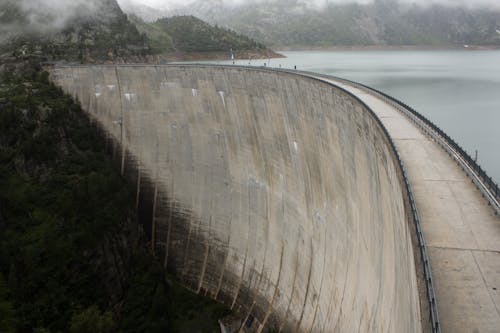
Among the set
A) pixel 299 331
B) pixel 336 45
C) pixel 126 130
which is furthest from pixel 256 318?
pixel 336 45

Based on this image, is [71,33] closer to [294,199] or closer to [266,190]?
[266,190]

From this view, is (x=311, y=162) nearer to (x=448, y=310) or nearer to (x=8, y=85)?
(x=448, y=310)

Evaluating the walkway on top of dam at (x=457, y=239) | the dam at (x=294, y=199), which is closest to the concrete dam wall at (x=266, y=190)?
the dam at (x=294, y=199)

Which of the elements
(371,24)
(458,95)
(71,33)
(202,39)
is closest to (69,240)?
(71,33)

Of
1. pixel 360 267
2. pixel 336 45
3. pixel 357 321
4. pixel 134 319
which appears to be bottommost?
pixel 134 319

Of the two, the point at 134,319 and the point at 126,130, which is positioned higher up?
the point at 126,130
